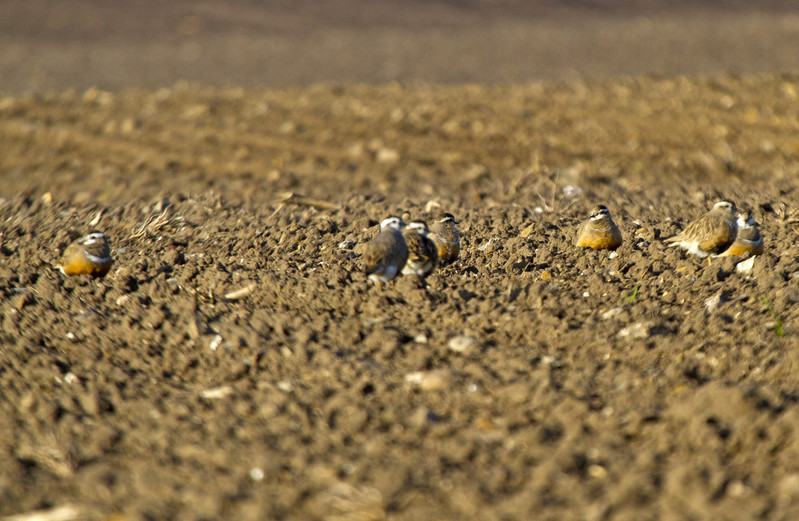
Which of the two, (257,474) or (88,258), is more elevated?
(257,474)

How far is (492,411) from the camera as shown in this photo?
3287 millimetres

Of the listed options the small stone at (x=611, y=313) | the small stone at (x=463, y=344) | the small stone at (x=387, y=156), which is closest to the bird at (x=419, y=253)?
the small stone at (x=463, y=344)

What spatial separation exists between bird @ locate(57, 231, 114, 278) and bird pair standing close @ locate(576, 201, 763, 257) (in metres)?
3.19

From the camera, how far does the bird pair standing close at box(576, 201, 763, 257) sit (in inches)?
180

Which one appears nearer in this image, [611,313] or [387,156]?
[611,313]

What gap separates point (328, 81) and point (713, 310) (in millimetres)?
9848

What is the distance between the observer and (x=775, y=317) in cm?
391

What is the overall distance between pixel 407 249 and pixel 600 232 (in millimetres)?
1376

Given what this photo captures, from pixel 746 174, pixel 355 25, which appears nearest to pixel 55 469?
pixel 746 174

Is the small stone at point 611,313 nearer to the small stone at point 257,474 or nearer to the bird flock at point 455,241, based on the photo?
the bird flock at point 455,241

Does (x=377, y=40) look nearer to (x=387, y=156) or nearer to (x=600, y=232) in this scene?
(x=387, y=156)

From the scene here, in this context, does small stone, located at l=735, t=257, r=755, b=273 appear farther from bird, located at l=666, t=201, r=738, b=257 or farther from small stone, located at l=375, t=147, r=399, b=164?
small stone, located at l=375, t=147, r=399, b=164

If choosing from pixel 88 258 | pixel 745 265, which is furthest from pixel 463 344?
pixel 88 258

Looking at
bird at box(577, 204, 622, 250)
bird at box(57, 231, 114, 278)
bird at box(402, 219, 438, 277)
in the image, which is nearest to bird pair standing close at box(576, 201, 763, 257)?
bird at box(577, 204, 622, 250)
